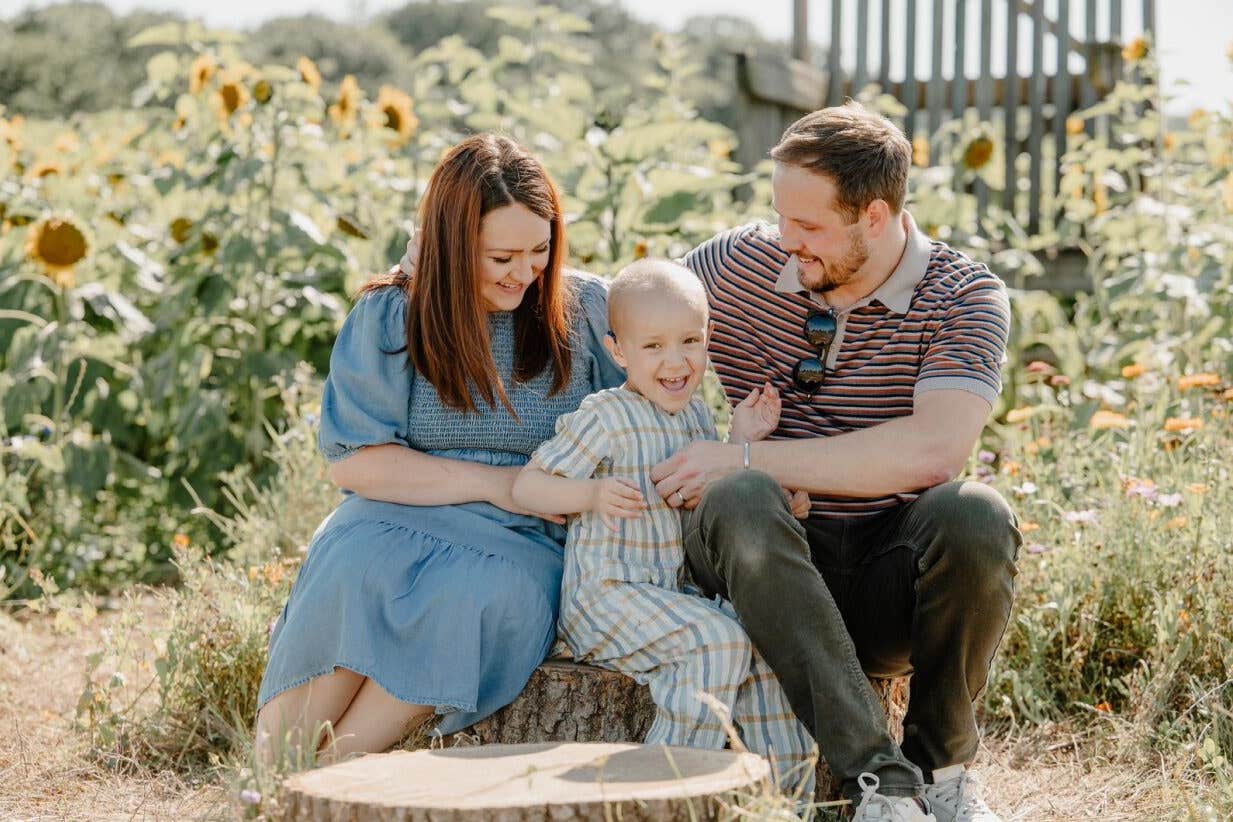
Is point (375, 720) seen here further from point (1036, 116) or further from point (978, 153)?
point (1036, 116)

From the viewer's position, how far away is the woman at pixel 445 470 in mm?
2824

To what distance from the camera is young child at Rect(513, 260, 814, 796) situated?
268 centimetres

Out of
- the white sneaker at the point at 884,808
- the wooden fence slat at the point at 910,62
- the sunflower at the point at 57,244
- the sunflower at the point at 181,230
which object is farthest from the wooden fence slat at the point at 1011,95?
the white sneaker at the point at 884,808

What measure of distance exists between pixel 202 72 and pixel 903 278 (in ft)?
9.71

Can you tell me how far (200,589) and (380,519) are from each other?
86 centimetres

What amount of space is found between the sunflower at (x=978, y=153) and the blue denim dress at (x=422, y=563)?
2.94 metres

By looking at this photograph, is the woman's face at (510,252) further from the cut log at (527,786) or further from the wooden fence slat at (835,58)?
the wooden fence slat at (835,58)

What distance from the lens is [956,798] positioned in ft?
8.96

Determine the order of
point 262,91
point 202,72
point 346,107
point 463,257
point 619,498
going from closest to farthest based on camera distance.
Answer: point 619,498 → point 463,257 → point 262,91 → point 202,72 → point 346,107

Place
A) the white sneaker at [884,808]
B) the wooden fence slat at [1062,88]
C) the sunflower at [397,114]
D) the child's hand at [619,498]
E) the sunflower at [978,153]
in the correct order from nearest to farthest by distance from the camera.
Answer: the white sneaker at [884,808] < the child's hand at [619,498] < the sunflower at [397,114] < the sunflower at [978,153] < the wooden fence slat at [1062,88]

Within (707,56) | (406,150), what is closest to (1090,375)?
(406,150)

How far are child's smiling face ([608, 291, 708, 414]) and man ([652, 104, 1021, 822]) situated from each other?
5.3 inches

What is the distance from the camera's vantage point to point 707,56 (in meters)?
35.5

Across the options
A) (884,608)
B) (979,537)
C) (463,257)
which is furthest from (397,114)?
(979,537)
